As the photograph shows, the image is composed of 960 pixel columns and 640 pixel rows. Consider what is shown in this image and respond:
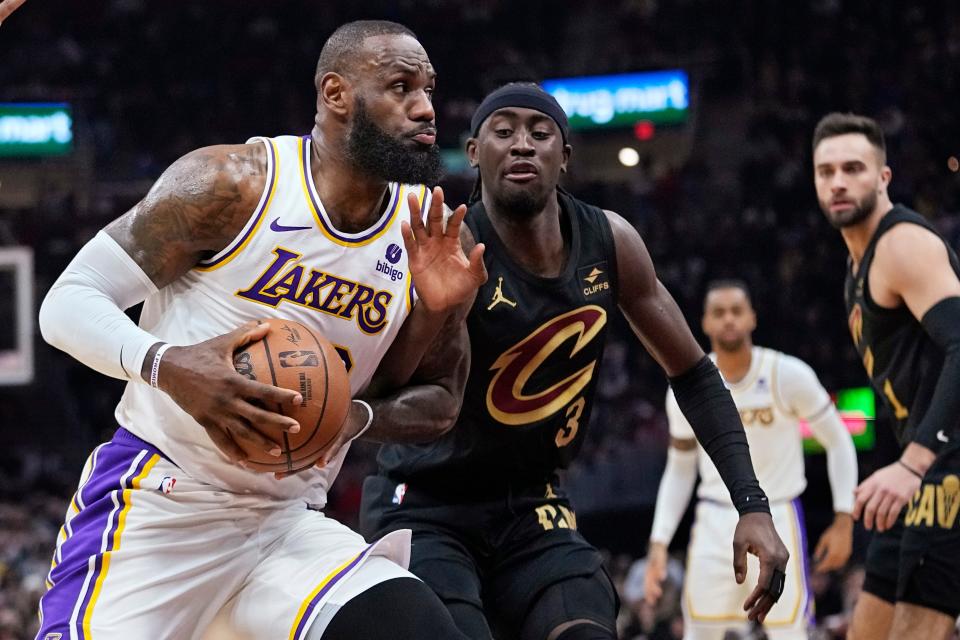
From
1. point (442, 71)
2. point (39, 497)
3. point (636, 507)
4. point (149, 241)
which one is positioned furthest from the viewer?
point (442, 71)

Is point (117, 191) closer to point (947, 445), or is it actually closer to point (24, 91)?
point (24, 91)

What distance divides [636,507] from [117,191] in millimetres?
8488

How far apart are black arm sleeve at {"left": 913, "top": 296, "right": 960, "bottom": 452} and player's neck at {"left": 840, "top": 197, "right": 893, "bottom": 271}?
1.71 feet

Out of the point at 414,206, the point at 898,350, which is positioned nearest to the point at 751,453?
the point at 898,350

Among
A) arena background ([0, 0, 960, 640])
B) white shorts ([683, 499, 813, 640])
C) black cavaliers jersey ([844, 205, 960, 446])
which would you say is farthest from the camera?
arena background ([0, 0, 960, 640])

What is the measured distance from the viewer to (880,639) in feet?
17.1

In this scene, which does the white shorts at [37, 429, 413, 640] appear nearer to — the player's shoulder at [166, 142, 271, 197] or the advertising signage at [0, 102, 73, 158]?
the player's shoulder at [166, 142, 271, 197]

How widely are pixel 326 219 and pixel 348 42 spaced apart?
54 centimetres

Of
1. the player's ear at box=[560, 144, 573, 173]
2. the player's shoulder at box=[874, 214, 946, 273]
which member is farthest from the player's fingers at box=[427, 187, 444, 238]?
the player's shoulder at box=[874, 214, 946, 273]

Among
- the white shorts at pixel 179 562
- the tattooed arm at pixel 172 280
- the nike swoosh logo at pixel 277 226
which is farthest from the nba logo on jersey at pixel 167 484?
the nike swoosh logo at pixel 277 226

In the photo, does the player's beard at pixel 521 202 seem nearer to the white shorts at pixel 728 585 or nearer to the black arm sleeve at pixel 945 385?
the black arm sleeve at pixel 945 385

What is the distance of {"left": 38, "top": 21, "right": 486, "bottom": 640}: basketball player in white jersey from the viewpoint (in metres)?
3.22

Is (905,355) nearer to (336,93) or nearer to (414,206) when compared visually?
(414,206)

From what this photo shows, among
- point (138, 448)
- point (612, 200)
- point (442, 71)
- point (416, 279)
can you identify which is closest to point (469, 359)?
point (416, 279)
